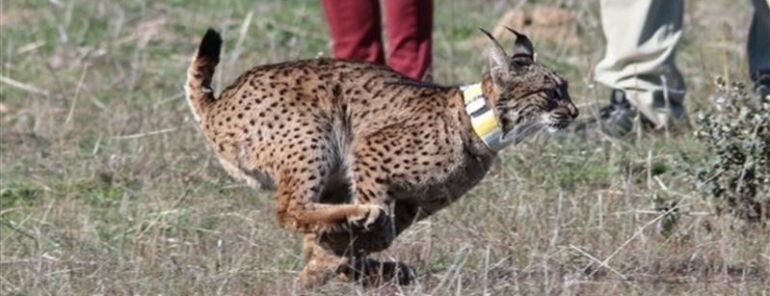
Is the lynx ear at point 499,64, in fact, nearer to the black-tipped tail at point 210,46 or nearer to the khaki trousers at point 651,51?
the black-tipped tail at point 210,46

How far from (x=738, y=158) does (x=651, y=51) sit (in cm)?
155

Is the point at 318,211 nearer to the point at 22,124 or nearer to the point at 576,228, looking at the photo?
the point at 576,228

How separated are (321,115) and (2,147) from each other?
2.57 meters

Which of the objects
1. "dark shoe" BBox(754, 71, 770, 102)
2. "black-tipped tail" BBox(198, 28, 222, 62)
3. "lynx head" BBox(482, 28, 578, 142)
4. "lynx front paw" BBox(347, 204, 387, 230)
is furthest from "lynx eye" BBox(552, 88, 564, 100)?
"dark shoe" BBox(754, 71, 770, 102)

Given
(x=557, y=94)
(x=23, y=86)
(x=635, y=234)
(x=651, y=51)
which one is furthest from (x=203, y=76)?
(x=23, y=86)

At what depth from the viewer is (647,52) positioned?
8.57 meters

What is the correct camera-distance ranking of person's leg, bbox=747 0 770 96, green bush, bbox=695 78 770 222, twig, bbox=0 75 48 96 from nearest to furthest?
green bush, bbox=695 78 770 222, person's leg, bbox=747 0 770 96, twig, bbox=0 75 48 96

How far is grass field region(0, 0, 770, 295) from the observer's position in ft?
20.9

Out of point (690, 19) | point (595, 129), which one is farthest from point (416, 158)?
point (690, 19)

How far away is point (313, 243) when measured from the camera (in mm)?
6441

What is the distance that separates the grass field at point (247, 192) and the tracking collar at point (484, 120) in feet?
1.17

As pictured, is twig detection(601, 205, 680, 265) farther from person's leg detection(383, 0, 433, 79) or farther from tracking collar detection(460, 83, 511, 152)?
person's leg detection(383, 0, 433, 79)

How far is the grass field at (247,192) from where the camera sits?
6363mm


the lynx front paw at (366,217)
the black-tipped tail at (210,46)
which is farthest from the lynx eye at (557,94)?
the black-tipped tail at (210,46)
